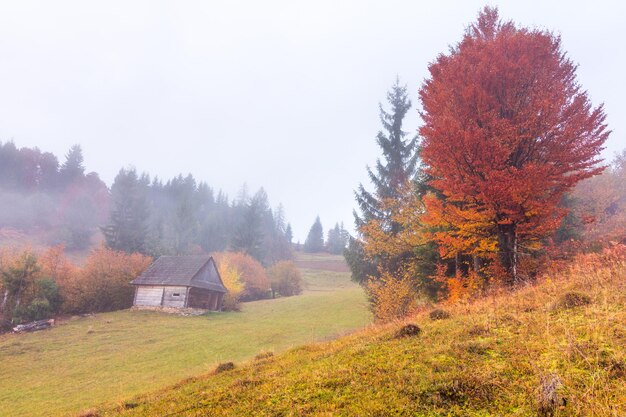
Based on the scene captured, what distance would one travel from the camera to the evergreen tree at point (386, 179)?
2722cm

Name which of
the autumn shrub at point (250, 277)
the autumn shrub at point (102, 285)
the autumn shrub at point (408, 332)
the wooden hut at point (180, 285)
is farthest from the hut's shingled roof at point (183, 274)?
the autumn shrub at point (408, 332)

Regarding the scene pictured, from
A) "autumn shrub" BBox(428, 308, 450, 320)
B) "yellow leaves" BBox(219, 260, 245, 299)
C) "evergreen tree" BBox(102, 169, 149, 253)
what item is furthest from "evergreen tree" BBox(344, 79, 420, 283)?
"evergreen tree" BBox(102, 169, 149, 253)

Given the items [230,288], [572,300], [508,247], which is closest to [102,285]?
[230,288]

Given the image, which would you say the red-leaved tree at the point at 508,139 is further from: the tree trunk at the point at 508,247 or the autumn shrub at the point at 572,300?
the autumn shrub at the point at 572,300

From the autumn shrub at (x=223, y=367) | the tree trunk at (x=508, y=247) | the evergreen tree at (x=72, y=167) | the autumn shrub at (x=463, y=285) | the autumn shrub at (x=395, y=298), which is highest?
the evergreen tree at (x=72, y=167)

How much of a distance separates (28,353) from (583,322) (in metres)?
29.7

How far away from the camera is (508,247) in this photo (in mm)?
12352

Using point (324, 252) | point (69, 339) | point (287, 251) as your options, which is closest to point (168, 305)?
point (69, 339)

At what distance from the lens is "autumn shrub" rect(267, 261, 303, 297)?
63.0 metres

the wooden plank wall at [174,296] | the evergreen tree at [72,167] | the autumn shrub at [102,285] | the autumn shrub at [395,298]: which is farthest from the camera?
the evergreen tree at [72,167]

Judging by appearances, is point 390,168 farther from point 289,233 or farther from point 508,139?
point 289,233

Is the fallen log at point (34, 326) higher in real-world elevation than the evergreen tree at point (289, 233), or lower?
lower

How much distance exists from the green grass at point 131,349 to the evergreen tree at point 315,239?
8958cm

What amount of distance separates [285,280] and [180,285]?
25952 millimetres
